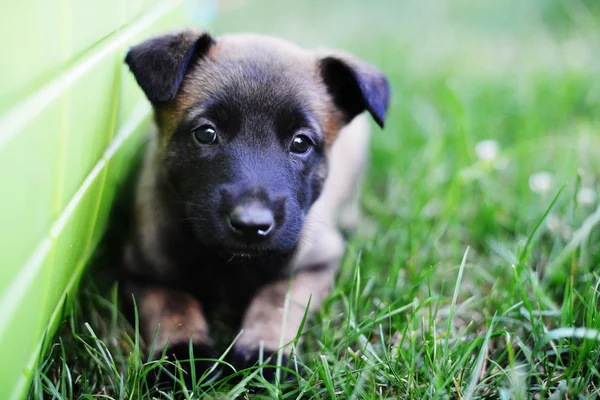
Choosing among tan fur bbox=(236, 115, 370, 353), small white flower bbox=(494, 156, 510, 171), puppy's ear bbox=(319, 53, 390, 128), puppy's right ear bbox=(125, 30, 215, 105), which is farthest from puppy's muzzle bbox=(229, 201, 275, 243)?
small white flower bbox=(494, 156, 510, 171)

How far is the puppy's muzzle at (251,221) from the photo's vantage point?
86.4 inches

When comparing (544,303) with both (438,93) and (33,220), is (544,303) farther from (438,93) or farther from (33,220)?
(438,93)

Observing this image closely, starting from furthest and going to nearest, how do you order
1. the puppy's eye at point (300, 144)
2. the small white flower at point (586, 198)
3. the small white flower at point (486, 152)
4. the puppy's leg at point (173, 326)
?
the small white flower at point (486, 152) < the small white flower at point (586, 198) < the puppy's eye at point (300, 144) < the puppy's leg at point (173, 326)

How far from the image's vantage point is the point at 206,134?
246 centimetres

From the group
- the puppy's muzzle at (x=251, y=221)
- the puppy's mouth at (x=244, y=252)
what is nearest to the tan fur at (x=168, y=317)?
the puppy's mouth at (x=244, y=252)

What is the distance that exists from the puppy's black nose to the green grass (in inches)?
17.8


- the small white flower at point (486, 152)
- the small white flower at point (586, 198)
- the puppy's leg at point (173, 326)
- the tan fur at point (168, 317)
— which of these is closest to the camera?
the puppy's leg at point (173, 326)

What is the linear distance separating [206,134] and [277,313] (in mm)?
755

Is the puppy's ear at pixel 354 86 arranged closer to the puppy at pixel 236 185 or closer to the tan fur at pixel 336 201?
the puppy at pixel 236 185

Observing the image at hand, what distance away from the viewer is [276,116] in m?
2.45

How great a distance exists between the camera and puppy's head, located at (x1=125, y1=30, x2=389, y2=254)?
2.31 metres

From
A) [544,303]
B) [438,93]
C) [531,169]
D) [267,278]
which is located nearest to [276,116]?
[267,278]

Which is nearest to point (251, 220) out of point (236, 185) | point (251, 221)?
point (251, 221)

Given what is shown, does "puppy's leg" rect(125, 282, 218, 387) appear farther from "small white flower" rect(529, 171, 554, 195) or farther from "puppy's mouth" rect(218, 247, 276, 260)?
"small white flower" rect(529, 171, 554, 195)
